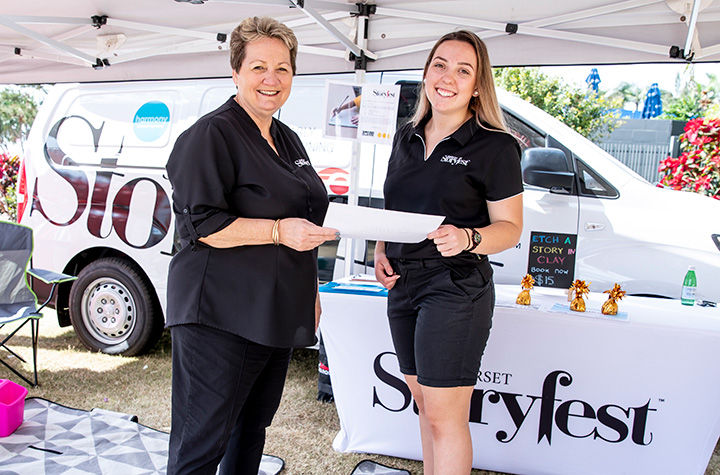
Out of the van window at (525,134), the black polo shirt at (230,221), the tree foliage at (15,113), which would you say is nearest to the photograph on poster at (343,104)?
the van window at (525,134)

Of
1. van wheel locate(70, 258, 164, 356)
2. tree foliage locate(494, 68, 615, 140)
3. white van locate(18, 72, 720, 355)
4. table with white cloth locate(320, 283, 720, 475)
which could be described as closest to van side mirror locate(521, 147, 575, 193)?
white van locate(18, 72, 720, 355)

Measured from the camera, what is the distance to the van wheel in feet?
13.5

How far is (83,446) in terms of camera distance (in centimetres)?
286

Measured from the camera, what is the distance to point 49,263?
14.1 ft

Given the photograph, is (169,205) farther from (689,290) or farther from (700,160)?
(700,160)

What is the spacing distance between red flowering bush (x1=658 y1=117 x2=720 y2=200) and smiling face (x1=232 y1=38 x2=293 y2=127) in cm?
599

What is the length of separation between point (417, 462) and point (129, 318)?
2.60 metres

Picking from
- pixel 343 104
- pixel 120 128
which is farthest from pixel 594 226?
pixel 120 128

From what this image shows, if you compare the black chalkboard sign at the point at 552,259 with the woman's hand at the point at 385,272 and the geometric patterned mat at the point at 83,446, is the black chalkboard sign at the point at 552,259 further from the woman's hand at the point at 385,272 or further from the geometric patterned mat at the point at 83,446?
the geometric patterned mat at the point at 83,446

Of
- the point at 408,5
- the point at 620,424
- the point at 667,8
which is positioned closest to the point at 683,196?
the point at 667,8

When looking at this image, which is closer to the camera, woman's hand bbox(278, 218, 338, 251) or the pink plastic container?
woman's hand bbox(278, 218, 338, 251)

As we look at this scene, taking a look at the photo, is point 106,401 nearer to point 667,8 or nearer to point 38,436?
point 38,436

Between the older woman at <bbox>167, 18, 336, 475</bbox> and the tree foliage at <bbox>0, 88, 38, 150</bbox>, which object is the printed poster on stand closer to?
the older woman at <bbox>167, 18, 336, 475</bbox>

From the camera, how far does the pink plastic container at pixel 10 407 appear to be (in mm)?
2916
